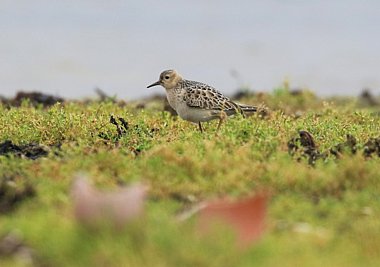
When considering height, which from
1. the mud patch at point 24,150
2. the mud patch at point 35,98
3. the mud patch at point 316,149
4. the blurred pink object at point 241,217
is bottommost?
the blurred pink object at point 241,217

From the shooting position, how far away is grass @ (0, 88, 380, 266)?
655cm

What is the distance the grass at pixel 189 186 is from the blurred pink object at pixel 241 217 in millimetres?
88

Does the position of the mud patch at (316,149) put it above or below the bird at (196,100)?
below

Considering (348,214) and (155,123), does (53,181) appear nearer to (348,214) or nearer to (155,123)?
(348,214)

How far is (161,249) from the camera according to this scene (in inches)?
255

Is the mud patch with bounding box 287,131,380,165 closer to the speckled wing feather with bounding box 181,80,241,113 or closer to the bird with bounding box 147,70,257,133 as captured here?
the bird with bounding box 147,70,257,133

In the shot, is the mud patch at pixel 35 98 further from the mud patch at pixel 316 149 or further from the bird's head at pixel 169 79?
the mud patch at pixel 316 149

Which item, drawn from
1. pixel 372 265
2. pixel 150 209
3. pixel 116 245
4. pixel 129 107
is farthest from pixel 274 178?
pixel 129 107

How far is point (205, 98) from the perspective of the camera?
12695mm

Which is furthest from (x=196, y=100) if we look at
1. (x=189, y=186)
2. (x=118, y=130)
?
(x=189, y=186)

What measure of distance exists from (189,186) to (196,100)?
12.8ft

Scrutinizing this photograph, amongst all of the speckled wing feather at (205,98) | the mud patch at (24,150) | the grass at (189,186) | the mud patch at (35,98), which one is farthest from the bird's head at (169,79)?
the mud patch at (35,98)

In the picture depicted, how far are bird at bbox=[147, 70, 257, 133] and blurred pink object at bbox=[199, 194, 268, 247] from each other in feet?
16.7

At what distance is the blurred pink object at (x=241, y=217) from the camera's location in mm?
6809
